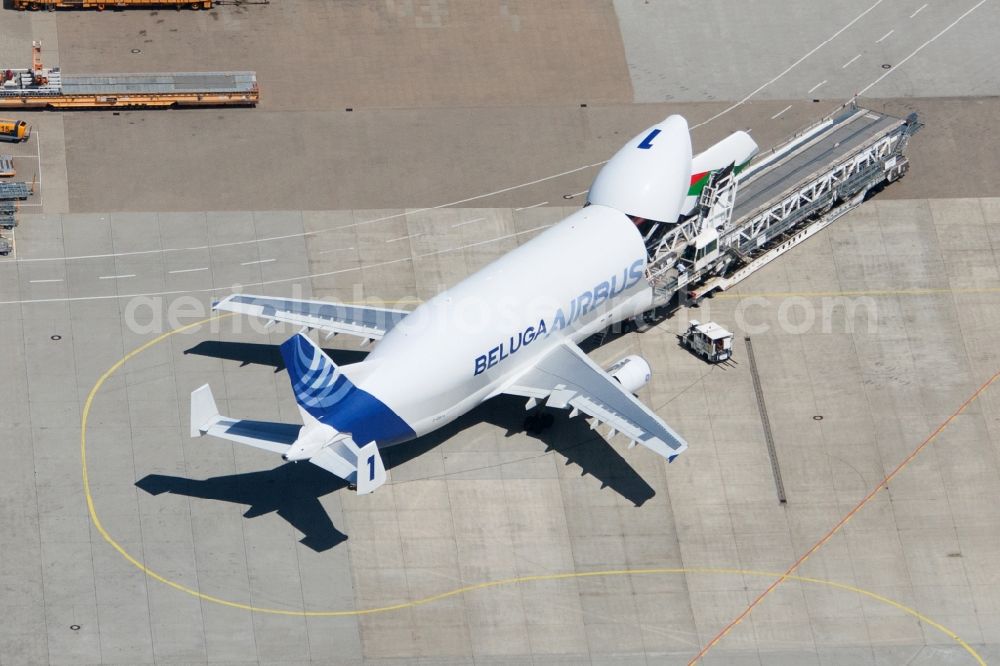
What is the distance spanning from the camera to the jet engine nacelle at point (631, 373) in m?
104

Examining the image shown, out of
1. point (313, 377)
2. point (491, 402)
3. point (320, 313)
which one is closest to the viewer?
point (313, 377)

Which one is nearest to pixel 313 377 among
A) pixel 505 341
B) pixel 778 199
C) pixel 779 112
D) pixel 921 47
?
pixel 505 341

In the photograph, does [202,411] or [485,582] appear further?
[485,582]

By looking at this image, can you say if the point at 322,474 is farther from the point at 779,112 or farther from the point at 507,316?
the point at 779,112

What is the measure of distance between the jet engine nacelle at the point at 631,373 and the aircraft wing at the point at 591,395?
1.46m

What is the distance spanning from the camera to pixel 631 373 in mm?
103812

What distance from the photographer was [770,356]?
4299 inches

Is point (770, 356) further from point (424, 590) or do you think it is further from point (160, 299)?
point (160, 299)

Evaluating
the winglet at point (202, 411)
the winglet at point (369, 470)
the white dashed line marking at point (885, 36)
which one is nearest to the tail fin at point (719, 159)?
the white dashed line marking at point (885, 36)

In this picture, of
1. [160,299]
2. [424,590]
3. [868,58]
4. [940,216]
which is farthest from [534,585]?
[868,58]

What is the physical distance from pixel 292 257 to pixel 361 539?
22.4 metres

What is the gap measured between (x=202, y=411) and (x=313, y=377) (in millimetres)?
6066

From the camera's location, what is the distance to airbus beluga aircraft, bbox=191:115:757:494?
306 ft

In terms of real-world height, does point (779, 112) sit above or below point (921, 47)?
below
